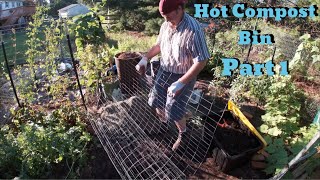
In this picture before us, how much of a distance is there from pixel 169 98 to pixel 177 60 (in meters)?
0.36

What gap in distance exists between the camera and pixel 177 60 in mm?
2387

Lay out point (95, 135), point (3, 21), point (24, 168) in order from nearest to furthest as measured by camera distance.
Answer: point (24, 168)
point (95, 135)
point (3, 21)

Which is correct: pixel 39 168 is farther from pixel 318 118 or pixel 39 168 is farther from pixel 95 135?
pixel 318 118

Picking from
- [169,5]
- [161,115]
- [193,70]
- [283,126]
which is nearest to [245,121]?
[283,126]

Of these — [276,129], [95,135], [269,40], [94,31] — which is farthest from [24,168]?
[269,40]

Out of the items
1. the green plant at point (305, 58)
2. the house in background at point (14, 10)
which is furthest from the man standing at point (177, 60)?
the house in background at point (14, 10)

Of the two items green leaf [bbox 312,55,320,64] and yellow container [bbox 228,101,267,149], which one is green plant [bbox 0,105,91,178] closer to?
yellow container [bbox 228,101,267,149]

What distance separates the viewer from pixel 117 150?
2664 mm

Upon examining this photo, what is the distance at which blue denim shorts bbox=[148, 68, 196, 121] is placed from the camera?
2.45 metres

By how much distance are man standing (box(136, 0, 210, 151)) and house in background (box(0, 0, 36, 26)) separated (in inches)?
508

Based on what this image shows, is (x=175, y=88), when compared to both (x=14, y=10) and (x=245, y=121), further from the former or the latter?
(x=14, y=10)

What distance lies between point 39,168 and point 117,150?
2.35 feet

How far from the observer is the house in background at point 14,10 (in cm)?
1358

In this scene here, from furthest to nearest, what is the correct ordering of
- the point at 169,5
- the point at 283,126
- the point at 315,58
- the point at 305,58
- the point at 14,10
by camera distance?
the point at 14,10
the point at 305,58
the point at 315,58
the point at 283,126
the point at 169,5
